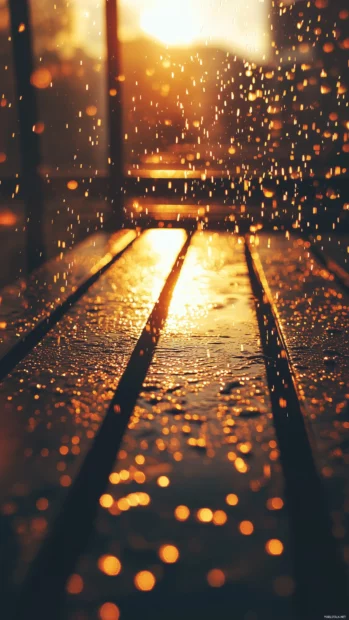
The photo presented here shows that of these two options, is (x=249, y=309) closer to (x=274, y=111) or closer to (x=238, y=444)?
(x=238, y=444)

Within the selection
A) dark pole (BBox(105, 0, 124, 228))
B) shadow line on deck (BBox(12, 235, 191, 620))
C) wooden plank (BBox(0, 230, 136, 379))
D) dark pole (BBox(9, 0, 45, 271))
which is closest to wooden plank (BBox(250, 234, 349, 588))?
shadow line on deck (BBox(12, 235, 191, 620))

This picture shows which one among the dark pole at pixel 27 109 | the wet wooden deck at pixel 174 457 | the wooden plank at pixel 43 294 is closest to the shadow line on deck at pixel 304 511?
the wet wooden deck at pixel 174 457

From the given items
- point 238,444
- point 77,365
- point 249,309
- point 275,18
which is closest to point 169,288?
point 249,309

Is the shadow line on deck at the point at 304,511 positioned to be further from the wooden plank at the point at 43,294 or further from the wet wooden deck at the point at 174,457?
the wooden plank at the point at 43,294

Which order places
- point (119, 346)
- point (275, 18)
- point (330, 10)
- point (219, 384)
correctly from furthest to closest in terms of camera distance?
point (275, 18), point (330, 10), point (119, 346), point (219, 384)

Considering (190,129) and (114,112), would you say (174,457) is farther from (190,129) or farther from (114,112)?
(190,129)

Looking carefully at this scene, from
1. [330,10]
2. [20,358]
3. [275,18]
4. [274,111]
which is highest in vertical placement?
[275,18]

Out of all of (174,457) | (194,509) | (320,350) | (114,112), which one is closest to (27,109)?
(114,112)
